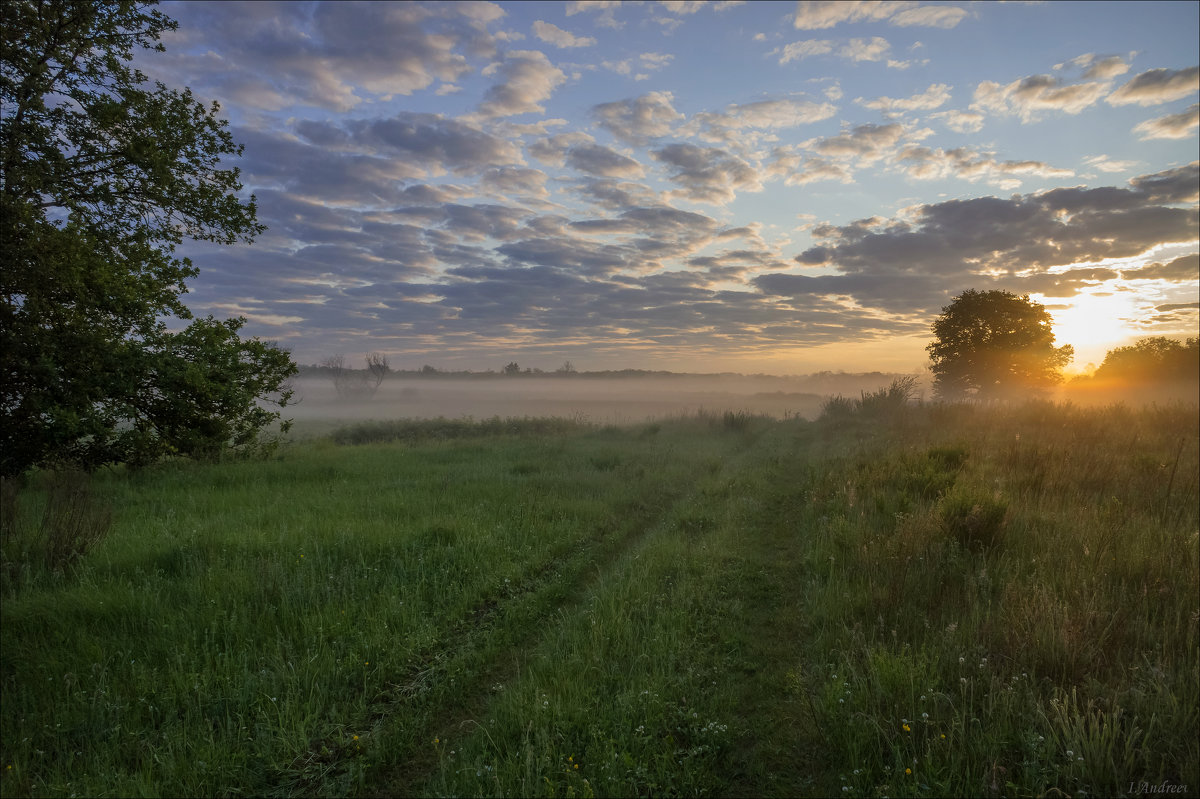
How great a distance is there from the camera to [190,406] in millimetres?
14125

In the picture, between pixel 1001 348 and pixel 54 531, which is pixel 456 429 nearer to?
pixel 54 531

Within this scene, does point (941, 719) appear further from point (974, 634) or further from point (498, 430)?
point (498, 430)

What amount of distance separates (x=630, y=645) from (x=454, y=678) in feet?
6.27

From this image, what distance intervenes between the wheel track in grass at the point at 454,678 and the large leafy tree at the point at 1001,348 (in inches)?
1572

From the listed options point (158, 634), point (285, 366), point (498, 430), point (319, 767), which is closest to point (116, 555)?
point (158, 634)

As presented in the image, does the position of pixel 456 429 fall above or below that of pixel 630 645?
above

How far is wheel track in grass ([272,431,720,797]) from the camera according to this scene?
437 cm

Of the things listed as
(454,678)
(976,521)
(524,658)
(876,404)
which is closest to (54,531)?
(454,678)

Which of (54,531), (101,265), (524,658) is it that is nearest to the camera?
(524,658)

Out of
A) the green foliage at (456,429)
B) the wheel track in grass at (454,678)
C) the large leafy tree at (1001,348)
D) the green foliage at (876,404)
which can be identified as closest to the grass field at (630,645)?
the wheel track in grass at (454,678)

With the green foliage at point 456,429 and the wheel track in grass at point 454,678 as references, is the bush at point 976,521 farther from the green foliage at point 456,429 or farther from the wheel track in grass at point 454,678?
the green foliage at point 456,429

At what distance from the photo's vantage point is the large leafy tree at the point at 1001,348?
37.1 meters

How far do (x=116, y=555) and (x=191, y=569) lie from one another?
4.66ft

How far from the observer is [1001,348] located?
37.6m
